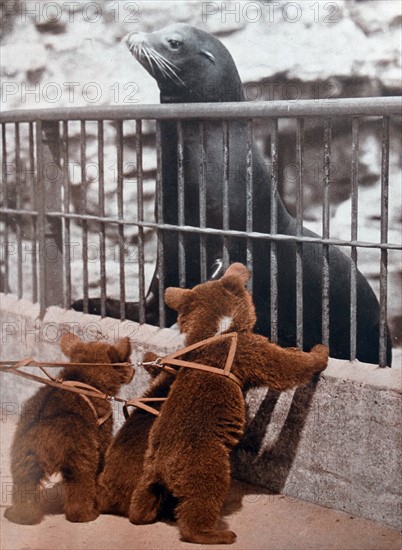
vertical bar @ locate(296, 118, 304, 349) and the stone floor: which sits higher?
vertical bar @ locate(296, 118, 304, 349)

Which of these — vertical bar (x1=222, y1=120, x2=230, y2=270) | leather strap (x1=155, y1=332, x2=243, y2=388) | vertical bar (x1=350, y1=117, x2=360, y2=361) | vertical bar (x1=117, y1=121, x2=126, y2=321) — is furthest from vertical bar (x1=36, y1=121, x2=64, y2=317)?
vertical bar (x1=350, y1=117, x2=360, y2=361)

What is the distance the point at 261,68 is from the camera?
262cm

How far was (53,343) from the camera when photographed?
332 centimetres

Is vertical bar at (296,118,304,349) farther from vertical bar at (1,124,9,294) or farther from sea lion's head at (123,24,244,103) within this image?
vertical bar at (1,124,9,294)

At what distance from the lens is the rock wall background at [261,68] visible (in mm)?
2459

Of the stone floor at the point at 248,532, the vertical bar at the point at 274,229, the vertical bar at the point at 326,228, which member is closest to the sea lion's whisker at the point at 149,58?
the vertical bar at the point at 274,229

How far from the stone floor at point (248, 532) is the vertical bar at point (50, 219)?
0.92 metres

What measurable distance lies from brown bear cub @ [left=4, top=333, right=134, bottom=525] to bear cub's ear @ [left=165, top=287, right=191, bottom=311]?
28 cm

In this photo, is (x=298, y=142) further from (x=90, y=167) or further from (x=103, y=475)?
A: (x=103, y=475)

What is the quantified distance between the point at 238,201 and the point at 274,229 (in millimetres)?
166


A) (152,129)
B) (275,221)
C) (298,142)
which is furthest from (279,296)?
(152,129)

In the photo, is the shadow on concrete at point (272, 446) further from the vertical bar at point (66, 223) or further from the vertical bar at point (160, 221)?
the vertical bar at point (66, 223)

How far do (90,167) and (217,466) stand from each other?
1.17 meters

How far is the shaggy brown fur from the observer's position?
264cm
